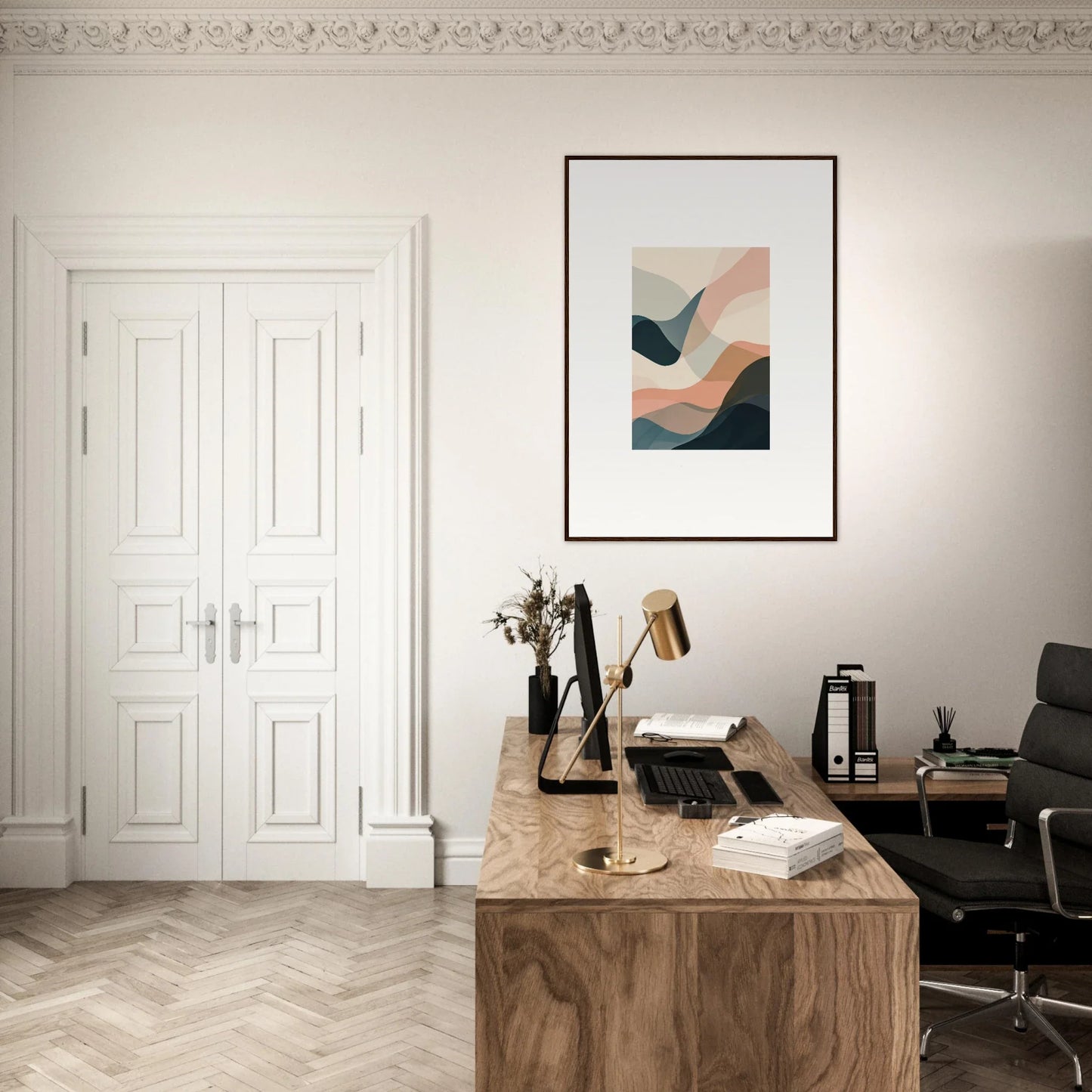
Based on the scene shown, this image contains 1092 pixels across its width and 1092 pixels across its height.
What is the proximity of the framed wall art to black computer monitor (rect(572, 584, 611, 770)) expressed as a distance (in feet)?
4.70

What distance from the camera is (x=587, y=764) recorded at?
111 inches

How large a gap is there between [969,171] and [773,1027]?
11.1 ft

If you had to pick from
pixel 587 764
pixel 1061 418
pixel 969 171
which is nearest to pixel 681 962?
pixel 587 764

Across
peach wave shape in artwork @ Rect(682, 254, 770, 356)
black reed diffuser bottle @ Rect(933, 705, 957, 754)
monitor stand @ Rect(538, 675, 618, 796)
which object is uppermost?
peach wave shape in artwork @ Rect(682, 254, 770, 356)

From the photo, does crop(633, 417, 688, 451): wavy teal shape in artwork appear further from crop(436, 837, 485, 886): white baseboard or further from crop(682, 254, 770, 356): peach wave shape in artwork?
crop(436, 837, 485, 886): white baseboard

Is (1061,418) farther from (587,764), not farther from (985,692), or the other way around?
(587,764)

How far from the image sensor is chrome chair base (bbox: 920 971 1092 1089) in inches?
106

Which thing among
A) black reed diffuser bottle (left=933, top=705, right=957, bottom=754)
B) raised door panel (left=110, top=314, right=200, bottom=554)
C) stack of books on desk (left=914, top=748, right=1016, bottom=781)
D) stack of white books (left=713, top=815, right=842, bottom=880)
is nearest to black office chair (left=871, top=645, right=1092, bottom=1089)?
stack of books on desk (left=914, top=748, right=1016, bottom=781)

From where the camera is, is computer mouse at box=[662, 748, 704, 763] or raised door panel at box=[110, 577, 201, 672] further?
raised door panel at box=[110, 577, 201, 672]

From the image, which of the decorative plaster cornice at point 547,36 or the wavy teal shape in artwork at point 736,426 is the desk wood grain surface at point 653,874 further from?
the decorative plaster cornice at point 547,36

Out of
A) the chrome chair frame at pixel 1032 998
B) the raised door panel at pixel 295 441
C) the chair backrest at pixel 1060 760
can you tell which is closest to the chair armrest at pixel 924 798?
the chair backrest at pixel 1060 760

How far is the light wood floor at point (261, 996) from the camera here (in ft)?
8.61

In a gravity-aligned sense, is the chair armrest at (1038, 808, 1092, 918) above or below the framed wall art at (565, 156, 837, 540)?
below

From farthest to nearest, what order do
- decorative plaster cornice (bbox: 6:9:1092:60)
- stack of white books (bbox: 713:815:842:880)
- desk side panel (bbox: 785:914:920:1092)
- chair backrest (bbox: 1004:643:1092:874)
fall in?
decorative plaster cornice (bbox: 6:9:1092:60) → chair backrest (bbox: 1004:643:1092:874) → stack of white books (bbox: 713:815:842:880) → desk side panel (bbox: 785:914:920:1092)
